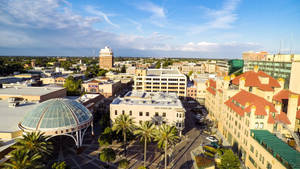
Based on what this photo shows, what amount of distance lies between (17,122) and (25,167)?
2713 centimetres

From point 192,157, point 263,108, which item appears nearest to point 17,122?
point 192,157

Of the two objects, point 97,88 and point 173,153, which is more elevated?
point 97,88

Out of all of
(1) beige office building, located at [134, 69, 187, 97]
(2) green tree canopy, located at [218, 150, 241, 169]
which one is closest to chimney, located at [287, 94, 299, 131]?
(2) green tree canopy, located at [218, 150, 241, 169]

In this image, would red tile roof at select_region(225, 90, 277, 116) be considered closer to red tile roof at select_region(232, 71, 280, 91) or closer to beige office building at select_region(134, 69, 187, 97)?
red tile roof at select_region(232, 71, 280, 91)

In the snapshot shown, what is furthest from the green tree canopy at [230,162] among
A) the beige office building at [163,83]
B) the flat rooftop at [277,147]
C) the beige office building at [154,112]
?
the beige office building at [163,83]

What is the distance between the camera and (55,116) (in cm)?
4903

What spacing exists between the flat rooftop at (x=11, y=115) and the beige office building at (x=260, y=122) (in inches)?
2483

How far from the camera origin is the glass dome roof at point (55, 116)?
4753 cm

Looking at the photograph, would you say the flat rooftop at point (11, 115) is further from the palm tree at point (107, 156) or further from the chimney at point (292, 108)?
the chimney at point (292, 108)

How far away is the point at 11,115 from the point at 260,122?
243 feet

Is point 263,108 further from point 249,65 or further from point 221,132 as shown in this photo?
point 249,65

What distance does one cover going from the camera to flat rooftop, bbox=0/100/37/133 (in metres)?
48.1

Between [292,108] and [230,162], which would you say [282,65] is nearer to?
[292,108]

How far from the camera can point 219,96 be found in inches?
2992
